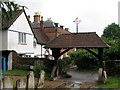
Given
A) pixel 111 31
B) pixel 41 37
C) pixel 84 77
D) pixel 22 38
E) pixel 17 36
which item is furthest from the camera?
pixel 111 31

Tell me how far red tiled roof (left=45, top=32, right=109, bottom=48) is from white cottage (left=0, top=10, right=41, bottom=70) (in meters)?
6.91

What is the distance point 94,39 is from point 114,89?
17.8ft

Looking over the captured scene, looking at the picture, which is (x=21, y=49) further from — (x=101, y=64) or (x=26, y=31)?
(x=101, y=64)

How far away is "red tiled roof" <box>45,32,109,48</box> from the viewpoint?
13664 mm

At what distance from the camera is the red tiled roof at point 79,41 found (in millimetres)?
13664

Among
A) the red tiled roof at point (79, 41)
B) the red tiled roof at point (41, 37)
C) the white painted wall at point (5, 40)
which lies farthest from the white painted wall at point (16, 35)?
the red tiled roof at point (79, 41)

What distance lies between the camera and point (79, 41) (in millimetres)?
14484

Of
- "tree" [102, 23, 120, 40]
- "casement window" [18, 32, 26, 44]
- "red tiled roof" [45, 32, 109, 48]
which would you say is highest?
"tree" [102, 23, 120, 40]

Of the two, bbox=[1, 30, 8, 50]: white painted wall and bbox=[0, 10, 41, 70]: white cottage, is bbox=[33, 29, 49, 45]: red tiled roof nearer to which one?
bbox=[0, 10, 41, 70]: white cottage

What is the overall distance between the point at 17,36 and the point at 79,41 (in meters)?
10.3

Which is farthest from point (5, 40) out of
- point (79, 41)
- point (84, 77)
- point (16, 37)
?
point (84, 77)

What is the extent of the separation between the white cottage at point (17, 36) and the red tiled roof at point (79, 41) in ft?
22.7

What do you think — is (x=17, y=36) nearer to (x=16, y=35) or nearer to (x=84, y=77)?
(x=16, y=35)

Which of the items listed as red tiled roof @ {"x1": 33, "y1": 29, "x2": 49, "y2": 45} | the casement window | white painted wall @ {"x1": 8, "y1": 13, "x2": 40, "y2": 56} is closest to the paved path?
white painted wall @ {"x1": 8, "y1": 13, "x2": 40, "y2": 56}
